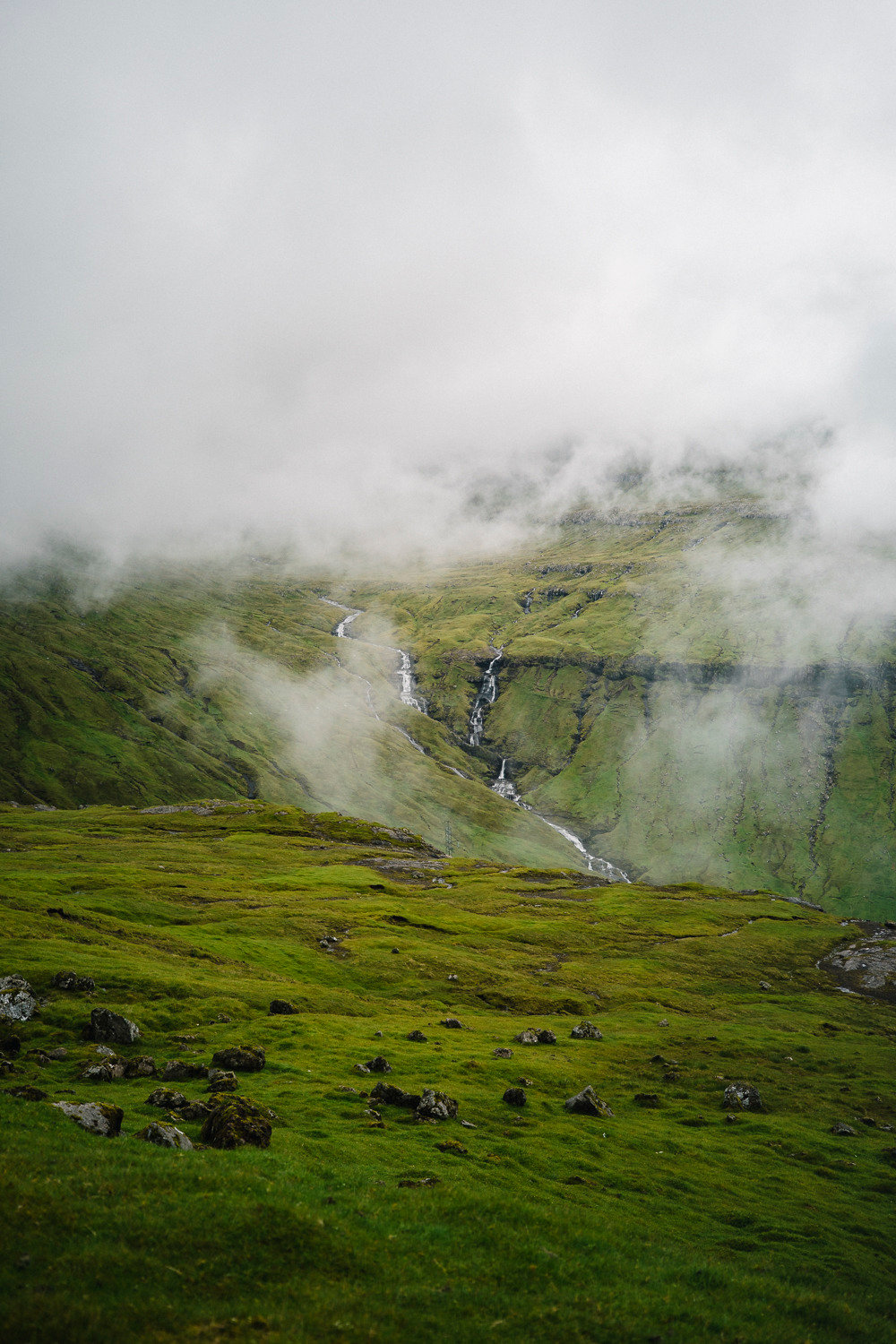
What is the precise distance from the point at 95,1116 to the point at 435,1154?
15.5 meters

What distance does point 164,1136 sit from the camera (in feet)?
80.4

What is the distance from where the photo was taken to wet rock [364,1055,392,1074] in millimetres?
43844

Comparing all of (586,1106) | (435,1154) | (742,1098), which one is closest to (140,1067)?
(435,1154)

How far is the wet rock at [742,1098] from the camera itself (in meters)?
52.5

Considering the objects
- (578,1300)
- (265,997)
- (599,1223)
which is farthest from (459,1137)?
(265,997)

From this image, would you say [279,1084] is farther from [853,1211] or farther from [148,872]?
[148,872]

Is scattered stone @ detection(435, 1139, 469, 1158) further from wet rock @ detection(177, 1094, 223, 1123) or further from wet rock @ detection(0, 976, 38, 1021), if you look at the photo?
wet rock @ detection(0, 976, 38, 1021)

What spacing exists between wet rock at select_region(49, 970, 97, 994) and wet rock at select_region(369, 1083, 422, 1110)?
22.2 m

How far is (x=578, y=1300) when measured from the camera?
1977 centimetres

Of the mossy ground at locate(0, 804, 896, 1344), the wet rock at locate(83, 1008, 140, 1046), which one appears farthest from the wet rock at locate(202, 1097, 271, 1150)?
the wet rock at locate(83, 1008, 140, 1046)

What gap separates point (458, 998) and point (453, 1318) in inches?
2307

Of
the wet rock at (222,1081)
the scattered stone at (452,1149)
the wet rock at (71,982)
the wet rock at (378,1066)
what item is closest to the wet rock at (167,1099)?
the wet rock at (222,1081)

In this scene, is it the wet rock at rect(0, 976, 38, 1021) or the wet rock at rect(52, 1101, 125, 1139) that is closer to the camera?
the wet rock at rect(52, 1101, 125, 1139)

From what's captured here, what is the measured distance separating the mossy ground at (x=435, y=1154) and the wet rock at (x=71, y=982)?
898 mm
